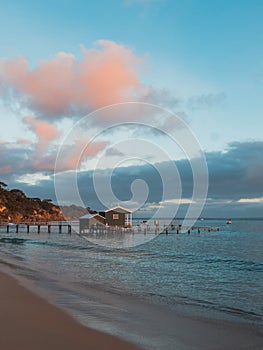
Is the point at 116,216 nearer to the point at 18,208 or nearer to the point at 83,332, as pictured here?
the point at 83,332

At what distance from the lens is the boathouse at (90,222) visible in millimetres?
68500

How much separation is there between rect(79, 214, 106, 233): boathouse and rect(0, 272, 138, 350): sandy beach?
58.7 m

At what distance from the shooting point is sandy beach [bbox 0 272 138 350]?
636cm

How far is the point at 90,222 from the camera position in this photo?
6906 cm

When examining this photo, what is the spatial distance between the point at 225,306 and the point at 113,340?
6.39 meters

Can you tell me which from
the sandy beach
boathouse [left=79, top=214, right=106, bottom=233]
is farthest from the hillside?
the sandy beach

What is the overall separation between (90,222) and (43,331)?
2458 inches

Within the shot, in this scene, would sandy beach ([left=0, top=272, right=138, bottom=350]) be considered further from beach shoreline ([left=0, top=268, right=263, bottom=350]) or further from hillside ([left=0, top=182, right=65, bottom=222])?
hillside ([left=0, top=182, right=65, bottom=222])

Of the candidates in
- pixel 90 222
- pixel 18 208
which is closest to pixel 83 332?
pixel 90 222

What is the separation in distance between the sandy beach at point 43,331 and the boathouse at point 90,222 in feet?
193

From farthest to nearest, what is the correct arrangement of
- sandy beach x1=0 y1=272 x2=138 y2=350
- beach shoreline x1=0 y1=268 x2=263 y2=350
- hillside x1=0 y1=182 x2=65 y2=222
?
hillside x1=0 y1=182 x2=65 y2=222, beach shoreline x1=0 y1=268 x2=263 y2=350, sandy beach x1=0 y1=272 x2=138 y2=350

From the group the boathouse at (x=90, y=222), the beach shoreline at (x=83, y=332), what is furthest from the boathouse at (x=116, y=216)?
the beach shoreline at (x=83, y=332)

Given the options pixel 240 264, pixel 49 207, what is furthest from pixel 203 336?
pixel 49 207

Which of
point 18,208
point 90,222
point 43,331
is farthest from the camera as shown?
point 18,208
